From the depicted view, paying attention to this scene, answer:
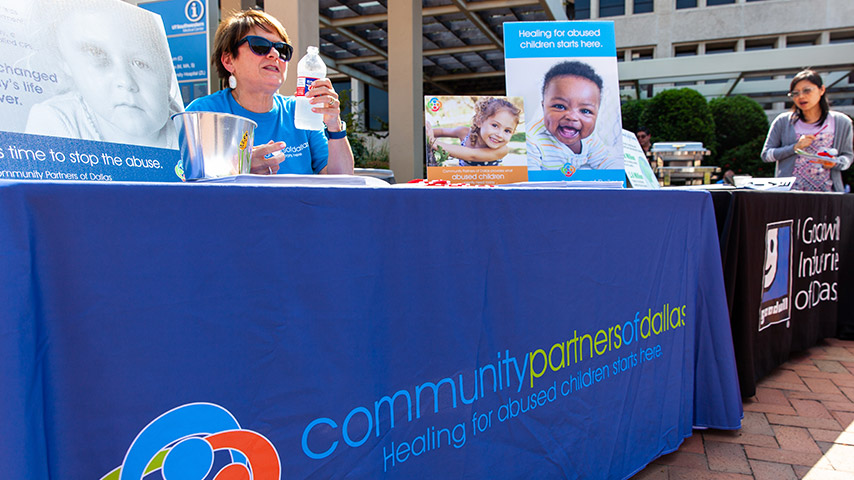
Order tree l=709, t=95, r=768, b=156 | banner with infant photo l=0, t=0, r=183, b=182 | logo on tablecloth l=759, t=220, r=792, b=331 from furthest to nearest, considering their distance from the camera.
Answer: tree l=709, t=95, r=768, b=156 < logo on tablecloth l=759, t=220, r=792, b=331 < banner with infant photo l=0, t=0, r=183, b=182

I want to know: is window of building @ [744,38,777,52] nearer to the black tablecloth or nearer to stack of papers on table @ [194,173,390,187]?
the black tablecloth

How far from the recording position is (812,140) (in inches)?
159

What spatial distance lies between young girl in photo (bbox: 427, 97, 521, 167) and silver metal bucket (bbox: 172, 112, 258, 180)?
3.77ft

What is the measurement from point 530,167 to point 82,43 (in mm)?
1747

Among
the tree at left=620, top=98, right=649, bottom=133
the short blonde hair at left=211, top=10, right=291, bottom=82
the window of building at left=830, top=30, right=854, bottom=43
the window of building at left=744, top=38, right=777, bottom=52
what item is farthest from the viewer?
the window of building at left=744, top=38, right=777, bottom=52

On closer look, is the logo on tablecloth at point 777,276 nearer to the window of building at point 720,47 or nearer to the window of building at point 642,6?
the window of building at point 642,6

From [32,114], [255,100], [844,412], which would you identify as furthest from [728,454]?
[32,114]

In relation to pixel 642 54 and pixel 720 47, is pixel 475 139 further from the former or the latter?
pixel 720 47

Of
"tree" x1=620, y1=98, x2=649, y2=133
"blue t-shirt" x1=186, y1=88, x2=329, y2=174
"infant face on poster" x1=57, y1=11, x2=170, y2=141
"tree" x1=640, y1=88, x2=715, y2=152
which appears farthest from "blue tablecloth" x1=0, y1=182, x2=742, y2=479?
"tree" x1=620, y1=98, x2=649, y2=133

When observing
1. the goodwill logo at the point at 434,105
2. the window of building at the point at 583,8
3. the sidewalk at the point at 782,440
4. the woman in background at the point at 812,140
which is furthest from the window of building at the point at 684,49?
the goodwill logo at the point at 434,105

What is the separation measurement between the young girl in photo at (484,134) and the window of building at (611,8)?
3221 centimetres

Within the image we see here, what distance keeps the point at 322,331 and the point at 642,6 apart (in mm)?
34437

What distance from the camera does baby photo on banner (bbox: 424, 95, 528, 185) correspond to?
2.24 m

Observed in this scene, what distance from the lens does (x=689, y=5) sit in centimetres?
2956
